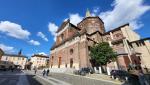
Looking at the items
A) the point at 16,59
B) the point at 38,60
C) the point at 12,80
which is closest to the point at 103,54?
the point at 12,80

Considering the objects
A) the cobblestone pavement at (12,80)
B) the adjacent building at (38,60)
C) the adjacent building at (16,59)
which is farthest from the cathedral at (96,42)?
the adjacent building at (16,59)

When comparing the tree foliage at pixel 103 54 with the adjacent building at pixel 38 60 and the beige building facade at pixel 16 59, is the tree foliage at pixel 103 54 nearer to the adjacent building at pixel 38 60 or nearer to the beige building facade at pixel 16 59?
the adjacent building at pixel 38 60

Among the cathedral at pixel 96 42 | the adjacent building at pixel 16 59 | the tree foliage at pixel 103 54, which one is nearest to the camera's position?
the tree foliage at pixel 103 54

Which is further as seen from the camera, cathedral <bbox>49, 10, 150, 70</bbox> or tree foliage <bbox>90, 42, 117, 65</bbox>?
cathedral <bbox>49, 10, 150, 70</bbox>

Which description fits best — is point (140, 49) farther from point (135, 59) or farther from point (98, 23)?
point (98, 23)

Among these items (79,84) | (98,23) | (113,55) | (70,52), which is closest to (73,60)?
(70,52)

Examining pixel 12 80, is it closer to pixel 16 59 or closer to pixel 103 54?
pixel 103 54

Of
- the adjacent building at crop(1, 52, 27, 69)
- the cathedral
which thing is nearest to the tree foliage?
the cathedral

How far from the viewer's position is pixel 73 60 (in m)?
28.7

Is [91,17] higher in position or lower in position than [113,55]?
higher

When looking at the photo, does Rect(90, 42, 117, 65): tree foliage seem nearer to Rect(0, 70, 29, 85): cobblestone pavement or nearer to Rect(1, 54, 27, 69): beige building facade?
Rect(0, 70, 29, 85): cobblestone pavement

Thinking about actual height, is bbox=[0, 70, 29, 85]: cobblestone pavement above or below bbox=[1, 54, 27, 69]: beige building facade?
below

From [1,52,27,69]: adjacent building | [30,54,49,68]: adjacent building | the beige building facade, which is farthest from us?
[30,54,49,68]: adjacent building

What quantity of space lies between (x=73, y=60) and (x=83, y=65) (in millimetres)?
4434
